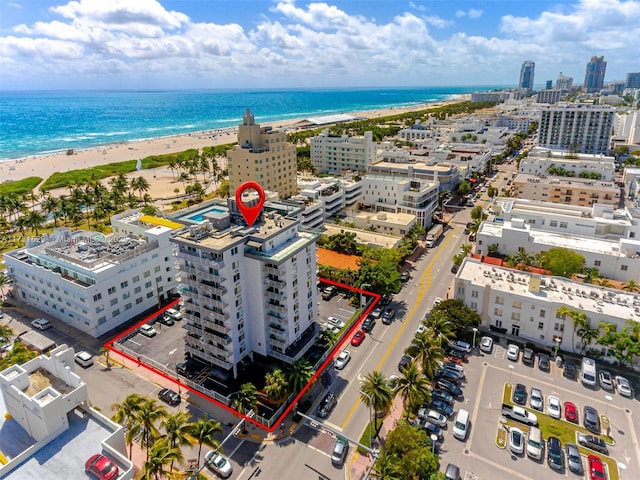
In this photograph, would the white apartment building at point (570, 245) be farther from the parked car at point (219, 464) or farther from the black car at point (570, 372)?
the parked car at point (219, 464)

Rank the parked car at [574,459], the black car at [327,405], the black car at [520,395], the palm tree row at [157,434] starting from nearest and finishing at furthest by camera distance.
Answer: the palm tree row at [157,434], the parked car at [574,459], the black car at [327,405], the black car at [520,395]

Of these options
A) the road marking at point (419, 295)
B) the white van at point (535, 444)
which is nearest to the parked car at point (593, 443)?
the white van at point (535, 444)

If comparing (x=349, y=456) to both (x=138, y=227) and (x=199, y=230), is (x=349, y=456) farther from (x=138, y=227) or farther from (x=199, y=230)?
(x=138, y=227)

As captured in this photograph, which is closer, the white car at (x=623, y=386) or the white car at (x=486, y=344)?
the white car at (x=623, y=386)

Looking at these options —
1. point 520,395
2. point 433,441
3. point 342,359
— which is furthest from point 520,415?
point 342,359

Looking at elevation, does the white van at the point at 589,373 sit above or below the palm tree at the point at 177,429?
below

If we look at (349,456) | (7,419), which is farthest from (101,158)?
(349,456)
